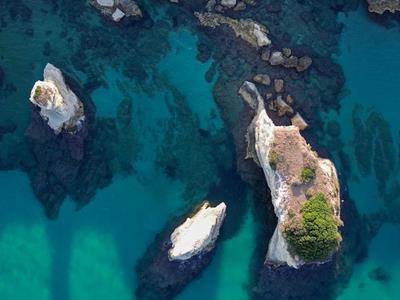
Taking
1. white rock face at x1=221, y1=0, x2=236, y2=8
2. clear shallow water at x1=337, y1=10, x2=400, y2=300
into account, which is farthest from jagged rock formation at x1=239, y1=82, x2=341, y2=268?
white rock face at x1=221, y1=0, x2=236, y2=8

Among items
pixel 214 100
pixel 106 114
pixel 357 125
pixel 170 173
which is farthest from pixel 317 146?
pixel 106 114

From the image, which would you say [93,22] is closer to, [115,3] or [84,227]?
[115,3]

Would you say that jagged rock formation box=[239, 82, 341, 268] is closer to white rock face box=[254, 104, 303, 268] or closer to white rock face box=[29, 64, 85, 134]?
white rock face box=[254, 104, 303, 268]

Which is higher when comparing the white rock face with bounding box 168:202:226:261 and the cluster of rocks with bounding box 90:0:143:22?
the cluster of rocks with bounding box 90:0:143:22

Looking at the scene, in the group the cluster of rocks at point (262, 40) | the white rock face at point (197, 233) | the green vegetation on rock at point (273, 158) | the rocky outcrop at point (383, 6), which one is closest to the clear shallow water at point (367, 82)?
the rocky outcrop at point (383, 6)

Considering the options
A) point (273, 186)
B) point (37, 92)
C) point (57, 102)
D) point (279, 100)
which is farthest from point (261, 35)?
point (37, 92)

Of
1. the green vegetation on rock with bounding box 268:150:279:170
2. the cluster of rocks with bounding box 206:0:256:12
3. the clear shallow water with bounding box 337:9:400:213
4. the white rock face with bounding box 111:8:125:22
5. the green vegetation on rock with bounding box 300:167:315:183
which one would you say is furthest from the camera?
the clear shallow water with bounding box 337:9:400:213

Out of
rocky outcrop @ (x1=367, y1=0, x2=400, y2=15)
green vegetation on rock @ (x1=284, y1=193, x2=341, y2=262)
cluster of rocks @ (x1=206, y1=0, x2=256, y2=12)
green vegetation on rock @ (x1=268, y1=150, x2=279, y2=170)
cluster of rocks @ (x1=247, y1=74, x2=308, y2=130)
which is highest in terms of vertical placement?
rocky outcrop @ (x1=367, y1=0, x2=400, y2=15)
